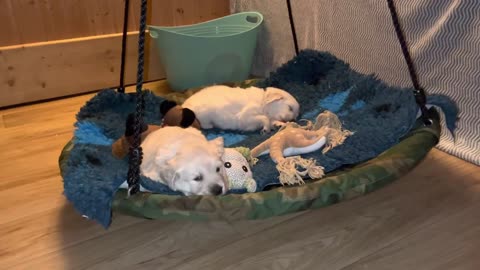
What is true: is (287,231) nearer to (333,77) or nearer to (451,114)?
(451,114)

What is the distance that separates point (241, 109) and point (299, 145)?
353 mm

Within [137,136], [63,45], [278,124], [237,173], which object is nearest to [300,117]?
[278,124]

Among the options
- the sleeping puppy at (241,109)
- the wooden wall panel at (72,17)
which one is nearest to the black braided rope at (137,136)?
the sleeping puppy at (241,109)

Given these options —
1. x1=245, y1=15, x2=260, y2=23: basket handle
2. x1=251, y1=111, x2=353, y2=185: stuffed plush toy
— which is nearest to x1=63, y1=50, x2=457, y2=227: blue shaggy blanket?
x1=251, y1=111, x2=353, y2=185: stuffed plush toy

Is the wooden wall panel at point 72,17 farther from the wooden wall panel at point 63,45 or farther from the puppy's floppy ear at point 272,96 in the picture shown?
the puppy's floppy ear at point 272,96

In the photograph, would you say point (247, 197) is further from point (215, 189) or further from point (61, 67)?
point (61, 67)

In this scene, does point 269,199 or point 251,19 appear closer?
point 269,199

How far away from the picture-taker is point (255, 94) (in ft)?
6.25

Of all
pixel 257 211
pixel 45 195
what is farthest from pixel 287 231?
pixel 45 195

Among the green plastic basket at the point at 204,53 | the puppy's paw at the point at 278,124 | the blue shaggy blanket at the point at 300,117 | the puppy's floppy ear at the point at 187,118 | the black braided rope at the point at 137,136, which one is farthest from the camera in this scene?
the green plastic basket at the point at 204,53

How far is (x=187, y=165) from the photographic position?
1.28 meters

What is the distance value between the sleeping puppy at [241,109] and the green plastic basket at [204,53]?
25.0 inches

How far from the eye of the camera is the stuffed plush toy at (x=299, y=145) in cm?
141

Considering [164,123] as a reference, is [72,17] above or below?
above
